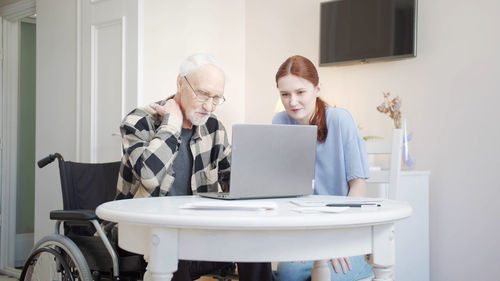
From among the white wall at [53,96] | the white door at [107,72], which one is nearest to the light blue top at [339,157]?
the white door at [107,72]

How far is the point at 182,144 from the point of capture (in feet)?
6.51

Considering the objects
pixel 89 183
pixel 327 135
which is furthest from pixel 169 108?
pixel 327 135

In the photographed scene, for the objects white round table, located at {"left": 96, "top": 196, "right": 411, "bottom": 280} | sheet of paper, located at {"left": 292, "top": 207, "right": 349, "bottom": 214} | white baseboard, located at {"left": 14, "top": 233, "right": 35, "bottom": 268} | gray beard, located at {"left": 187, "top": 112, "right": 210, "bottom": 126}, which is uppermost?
gray beard, located at {"left": 187, "top": 112, "right": 210, "bottom": 126}

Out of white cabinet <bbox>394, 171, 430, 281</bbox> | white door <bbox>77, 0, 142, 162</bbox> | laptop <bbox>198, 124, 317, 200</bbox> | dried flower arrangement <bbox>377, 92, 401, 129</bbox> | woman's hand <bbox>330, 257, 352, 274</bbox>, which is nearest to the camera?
laptop <bbox>198, 124, 317, 200</bbox>

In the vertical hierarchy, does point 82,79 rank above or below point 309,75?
above

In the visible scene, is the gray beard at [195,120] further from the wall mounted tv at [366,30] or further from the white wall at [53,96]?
the white wall at [53,96]

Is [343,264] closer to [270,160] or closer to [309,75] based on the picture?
[270,160]

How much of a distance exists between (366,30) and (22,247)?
3.28 m

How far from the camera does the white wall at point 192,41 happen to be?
11.3 feet

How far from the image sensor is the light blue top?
193 centimetres

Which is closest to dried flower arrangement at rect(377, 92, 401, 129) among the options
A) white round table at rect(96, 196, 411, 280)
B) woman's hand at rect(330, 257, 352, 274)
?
woman's hand at rect(330, 257, 352, 274)

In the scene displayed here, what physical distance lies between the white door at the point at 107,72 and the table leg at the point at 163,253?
226cm

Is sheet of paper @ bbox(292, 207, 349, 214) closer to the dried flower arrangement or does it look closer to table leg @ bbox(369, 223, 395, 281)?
table leg @ bbox(369, 223, 395, 281)

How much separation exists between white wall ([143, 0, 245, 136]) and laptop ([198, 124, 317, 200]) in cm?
179
